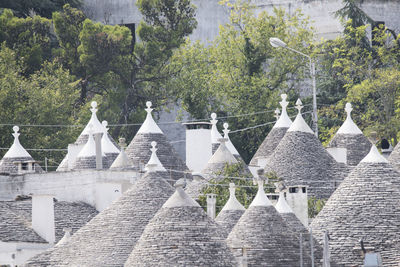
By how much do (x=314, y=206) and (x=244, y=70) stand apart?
2930cm

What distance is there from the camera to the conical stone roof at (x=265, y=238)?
153 ft

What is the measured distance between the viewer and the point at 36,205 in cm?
5506

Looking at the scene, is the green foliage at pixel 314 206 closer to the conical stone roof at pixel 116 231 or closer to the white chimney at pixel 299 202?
the white chimney at pixel 299 202

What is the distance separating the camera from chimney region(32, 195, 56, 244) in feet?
180

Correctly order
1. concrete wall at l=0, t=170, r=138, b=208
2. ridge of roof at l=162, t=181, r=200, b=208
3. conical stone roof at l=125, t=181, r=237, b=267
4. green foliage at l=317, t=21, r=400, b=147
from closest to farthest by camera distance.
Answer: conical stone roof at l=125, t=181, r=237, b=267
ridge of roof at l=162, t=181, r=200, b=208
concrete wall at l=0, t=170, r=138, b=208
green foliage at l=317, t=21, r=400, b=147

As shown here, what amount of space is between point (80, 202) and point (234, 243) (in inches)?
550

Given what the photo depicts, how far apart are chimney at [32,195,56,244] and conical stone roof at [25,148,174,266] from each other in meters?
5.23

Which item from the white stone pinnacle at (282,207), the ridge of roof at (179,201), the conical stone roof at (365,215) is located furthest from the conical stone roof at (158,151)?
the ridge of roof at (179,201)

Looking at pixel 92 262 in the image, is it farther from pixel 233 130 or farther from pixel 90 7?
pixel 90 7

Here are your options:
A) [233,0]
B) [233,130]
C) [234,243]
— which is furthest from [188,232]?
[233,0]

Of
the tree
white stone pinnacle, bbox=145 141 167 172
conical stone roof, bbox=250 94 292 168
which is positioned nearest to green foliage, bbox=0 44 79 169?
the tree

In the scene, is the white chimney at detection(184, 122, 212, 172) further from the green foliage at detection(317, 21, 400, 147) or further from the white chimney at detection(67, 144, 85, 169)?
the green foliage at detection(317, 21, 400, 147)

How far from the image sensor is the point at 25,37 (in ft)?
290

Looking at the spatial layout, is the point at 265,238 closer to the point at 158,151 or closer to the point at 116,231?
the point at 116,231
